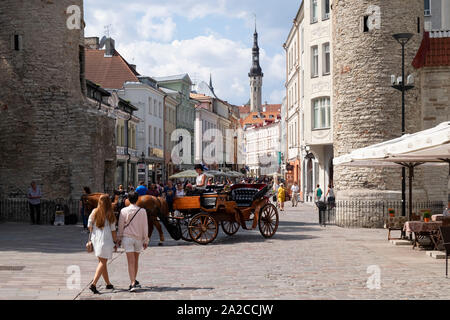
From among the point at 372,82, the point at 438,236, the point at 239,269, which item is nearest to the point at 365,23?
the point at 372,82

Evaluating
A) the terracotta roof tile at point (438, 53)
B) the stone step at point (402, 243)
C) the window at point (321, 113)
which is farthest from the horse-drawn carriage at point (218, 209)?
the window at point (321, 113)

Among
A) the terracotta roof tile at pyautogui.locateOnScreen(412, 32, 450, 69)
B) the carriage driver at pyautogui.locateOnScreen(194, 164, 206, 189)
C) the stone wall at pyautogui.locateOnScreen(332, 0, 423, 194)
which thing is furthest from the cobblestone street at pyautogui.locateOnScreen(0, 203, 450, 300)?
the terracotta roof tile at pyautogui.locateOnScreen(412, 32, 450, 69)

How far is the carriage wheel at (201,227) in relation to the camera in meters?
16.8

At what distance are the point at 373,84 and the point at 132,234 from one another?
624 inches

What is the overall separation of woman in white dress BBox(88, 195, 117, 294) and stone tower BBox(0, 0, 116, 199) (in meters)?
16.3

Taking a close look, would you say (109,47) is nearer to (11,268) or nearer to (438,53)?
(438,53)

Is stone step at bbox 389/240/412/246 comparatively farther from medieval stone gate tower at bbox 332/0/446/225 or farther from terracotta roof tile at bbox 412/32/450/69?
terracotta roof tile at bbox 412/32/450/69

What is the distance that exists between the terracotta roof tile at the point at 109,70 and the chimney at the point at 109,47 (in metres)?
0.82

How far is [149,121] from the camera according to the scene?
5806 centimetres

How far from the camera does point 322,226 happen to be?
23859 mm

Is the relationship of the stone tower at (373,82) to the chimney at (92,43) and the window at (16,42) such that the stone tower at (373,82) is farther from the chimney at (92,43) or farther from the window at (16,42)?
the chimney at (92,43)

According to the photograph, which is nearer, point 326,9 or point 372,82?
point 372,82
